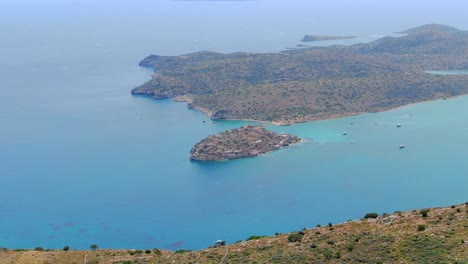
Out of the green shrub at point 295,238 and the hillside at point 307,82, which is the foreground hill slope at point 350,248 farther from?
the hillside at point 307,82

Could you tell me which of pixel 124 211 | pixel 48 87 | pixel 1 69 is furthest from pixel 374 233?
pixel 1 69

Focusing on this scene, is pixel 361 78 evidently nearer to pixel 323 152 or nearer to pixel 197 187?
pixel 323 152

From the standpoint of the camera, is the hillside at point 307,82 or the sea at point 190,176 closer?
the sea at point 190,176

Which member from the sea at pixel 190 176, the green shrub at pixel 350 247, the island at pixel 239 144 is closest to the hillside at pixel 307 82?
the sea at pixel 190 176

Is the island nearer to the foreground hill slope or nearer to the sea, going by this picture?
the sea

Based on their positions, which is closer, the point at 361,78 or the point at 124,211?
the point at 124,211

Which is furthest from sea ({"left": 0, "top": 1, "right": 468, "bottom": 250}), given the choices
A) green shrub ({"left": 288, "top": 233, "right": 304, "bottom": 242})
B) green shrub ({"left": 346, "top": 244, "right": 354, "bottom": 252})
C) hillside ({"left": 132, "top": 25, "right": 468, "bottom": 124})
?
green shrub ({"left": 346, "top": 244, "right": 354, "bottom": 252})
